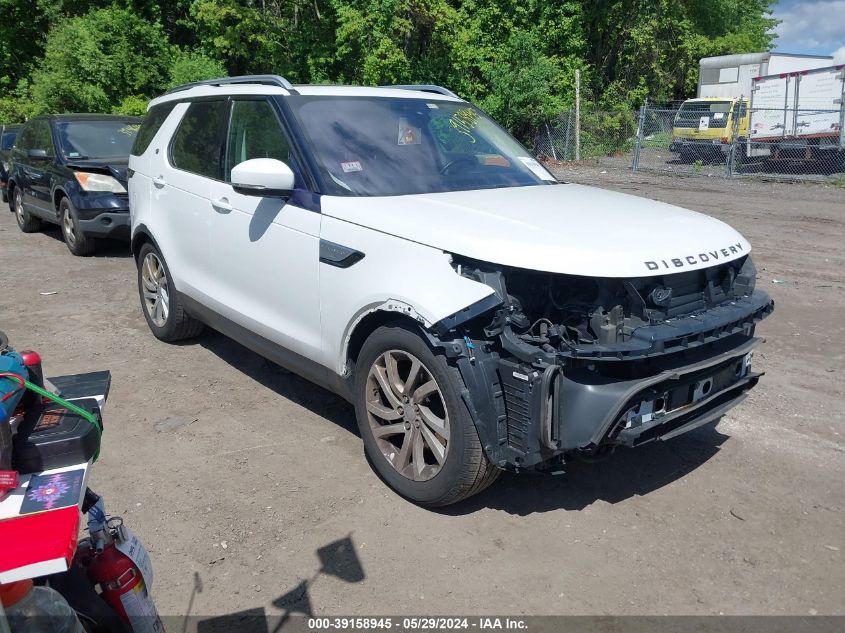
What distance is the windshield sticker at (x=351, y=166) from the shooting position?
412cm

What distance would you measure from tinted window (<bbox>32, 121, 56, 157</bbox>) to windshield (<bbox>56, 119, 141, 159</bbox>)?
0.21m

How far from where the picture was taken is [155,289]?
6020mm

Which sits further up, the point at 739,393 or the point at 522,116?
the point at 522,116

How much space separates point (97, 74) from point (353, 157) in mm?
21091

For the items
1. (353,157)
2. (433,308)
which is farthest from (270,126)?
(433,308)

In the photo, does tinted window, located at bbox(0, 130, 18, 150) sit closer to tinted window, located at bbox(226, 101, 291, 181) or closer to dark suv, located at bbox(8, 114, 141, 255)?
dark suv, located at bbox(8, 114, 141, 255)

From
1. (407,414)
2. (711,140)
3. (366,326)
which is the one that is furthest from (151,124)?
(711,140)

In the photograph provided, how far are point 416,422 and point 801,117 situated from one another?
20.0m

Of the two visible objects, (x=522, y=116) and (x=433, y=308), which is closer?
(x=433, y=308)

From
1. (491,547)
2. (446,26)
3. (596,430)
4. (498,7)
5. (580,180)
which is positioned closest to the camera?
(596,430)

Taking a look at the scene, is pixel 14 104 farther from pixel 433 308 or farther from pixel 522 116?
pixel 433 308

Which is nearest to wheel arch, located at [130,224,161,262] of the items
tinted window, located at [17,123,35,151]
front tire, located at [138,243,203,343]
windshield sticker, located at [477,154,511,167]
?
front tire, located at [138,243,203,343]

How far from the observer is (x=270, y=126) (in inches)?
176

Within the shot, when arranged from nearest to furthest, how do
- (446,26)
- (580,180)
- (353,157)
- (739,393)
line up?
1. (739,393)
2. (353,157)
3. (580,180)
4. (446,26)
